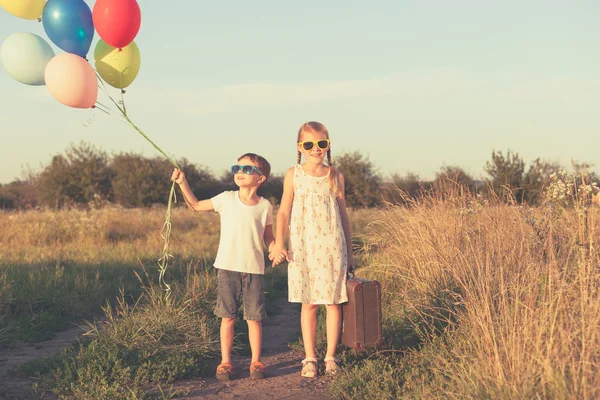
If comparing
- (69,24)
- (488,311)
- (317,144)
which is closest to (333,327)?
(488,311)

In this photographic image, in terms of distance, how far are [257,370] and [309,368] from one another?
1.39ft

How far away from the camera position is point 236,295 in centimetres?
→ 531

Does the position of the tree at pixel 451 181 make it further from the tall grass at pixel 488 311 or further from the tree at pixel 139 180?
the tree at pixel 139 180

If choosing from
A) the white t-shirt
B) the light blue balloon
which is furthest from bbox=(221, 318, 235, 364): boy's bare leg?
the light blue balloon

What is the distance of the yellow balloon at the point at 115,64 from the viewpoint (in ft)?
20.2

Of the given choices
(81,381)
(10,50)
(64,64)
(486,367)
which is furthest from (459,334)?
(10,50)

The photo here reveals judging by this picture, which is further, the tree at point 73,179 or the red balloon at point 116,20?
the tree at point 73,179

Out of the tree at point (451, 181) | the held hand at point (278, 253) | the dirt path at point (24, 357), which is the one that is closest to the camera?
the dirt path at point (24, 357)

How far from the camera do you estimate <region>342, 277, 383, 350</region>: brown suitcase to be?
17.1 feet

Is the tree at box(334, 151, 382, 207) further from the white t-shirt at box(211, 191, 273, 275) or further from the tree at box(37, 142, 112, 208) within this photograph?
the white t-shirt at box(211, 191, 273, 275)

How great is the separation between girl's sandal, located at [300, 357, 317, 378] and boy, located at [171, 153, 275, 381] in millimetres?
334

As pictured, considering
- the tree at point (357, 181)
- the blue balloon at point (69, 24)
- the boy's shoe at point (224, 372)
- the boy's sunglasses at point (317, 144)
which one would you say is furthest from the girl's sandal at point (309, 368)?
the tree at point (357, 181)

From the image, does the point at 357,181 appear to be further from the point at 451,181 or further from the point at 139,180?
the point at 451,181

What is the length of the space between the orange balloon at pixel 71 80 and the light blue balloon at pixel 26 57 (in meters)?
0.22
